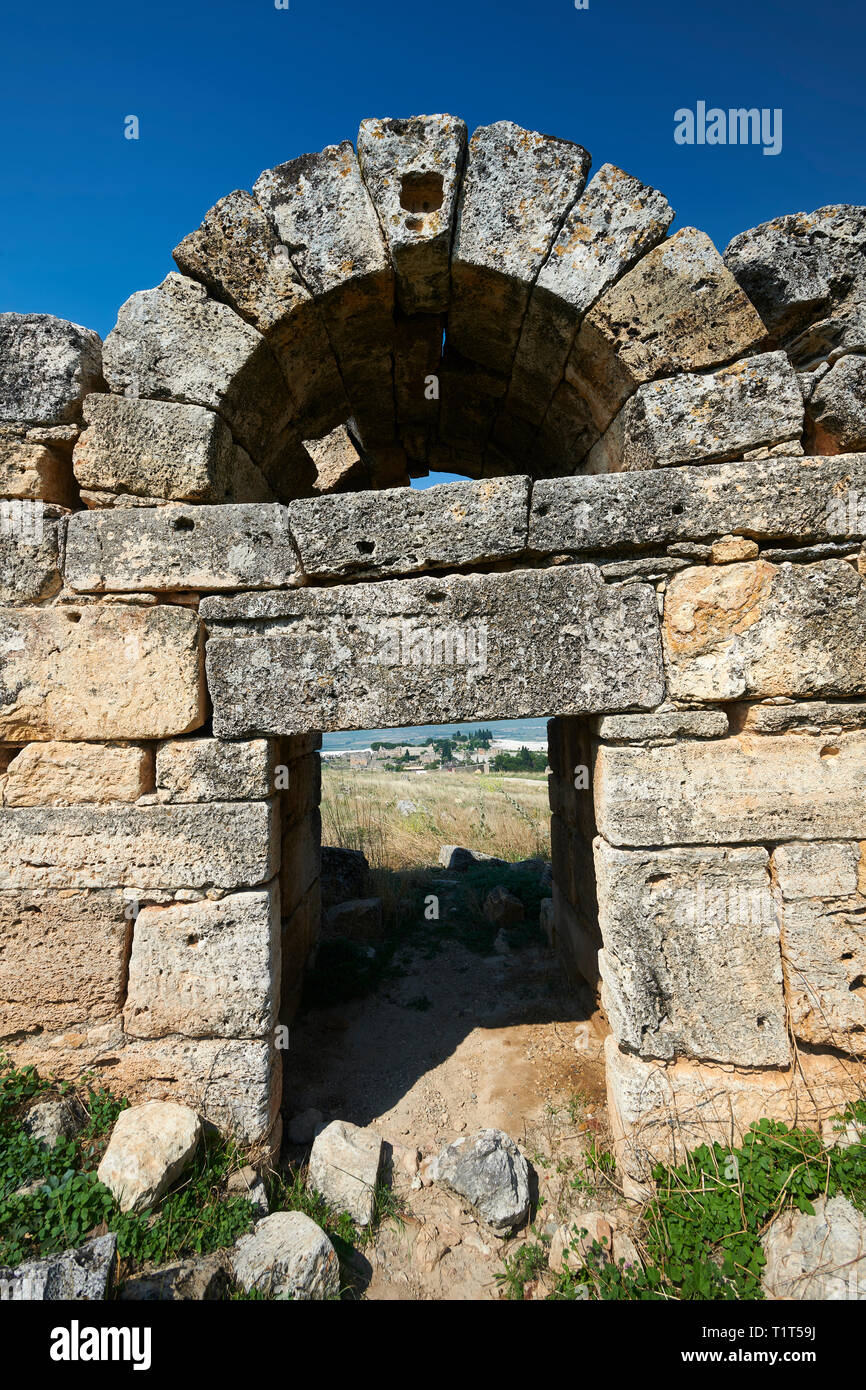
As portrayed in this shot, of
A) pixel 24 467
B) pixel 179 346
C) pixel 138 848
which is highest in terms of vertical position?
pixel 179 346

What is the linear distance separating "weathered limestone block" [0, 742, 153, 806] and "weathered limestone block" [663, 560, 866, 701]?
2.54m

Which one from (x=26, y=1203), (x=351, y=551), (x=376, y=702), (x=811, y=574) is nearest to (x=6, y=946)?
(x=26, y=1203)

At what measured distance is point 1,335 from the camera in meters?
3.02

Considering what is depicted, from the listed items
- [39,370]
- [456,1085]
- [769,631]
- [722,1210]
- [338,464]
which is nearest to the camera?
[722,1210]

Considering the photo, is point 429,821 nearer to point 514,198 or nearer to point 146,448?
point 146,448

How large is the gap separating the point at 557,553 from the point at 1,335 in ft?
9.44

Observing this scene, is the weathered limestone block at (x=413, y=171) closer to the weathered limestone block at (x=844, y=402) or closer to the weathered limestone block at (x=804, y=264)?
the weathered limestone block at (x=804, y=264)

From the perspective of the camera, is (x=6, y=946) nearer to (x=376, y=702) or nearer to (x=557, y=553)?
(x=376, y=702)

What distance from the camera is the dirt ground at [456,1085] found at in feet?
8.69

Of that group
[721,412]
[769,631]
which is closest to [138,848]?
[769,631]

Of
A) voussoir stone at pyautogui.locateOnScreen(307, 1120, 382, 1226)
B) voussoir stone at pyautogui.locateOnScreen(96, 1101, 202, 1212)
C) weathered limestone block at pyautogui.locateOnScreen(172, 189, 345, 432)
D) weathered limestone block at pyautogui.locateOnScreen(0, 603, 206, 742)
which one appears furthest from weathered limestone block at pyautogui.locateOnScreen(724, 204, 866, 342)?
voussoir stone at pyautogui.locateOnScreen(96, 1101, 202, 1212)

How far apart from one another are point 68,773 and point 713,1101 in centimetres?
323

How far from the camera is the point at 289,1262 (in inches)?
90.8

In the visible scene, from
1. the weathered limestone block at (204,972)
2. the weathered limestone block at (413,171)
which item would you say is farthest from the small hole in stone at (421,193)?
the weathered limestone block at (204,972)
